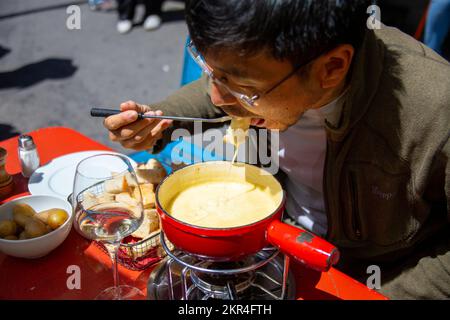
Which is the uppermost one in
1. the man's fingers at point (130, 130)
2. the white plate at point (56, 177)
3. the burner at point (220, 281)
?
the man's fingers at point (130, 130)

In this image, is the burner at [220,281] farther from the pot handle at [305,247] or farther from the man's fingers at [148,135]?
the man's fingers at [148,135]

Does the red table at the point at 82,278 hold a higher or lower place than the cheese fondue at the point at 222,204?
lower

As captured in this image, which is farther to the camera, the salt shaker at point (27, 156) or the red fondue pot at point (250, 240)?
the salt shaker at point (27, 156)

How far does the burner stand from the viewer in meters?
1.07

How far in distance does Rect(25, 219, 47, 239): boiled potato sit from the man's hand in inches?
13.6

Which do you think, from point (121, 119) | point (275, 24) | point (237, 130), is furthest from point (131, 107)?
point (275, 24)

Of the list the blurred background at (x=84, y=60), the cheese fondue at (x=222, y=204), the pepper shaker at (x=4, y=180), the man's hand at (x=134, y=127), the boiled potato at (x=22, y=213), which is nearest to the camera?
the cheese fondue at (x=222, y=204)

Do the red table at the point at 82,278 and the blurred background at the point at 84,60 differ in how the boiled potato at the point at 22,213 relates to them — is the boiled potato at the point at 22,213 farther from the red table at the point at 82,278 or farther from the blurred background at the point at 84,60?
the blurred background at the point at 84,60

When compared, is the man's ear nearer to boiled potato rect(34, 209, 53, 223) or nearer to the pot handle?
the pot handle

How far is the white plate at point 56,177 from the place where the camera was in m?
1.48

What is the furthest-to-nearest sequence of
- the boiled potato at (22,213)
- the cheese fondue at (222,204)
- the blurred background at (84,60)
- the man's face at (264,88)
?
1. the blurred background at (84,60)
2. the boiled potato at (22,213)
3. the cheese fondue at (222,204)
4. the man's face at (264,88)

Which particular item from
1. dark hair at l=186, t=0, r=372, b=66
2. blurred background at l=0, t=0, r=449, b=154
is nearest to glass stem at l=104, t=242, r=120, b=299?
dark hair at l=186, t=0, r=372, b=66

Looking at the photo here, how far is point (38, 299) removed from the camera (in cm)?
114

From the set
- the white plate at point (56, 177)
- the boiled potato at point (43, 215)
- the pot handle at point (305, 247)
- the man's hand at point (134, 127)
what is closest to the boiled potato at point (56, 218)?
the boiled potato at point (43, 215)
